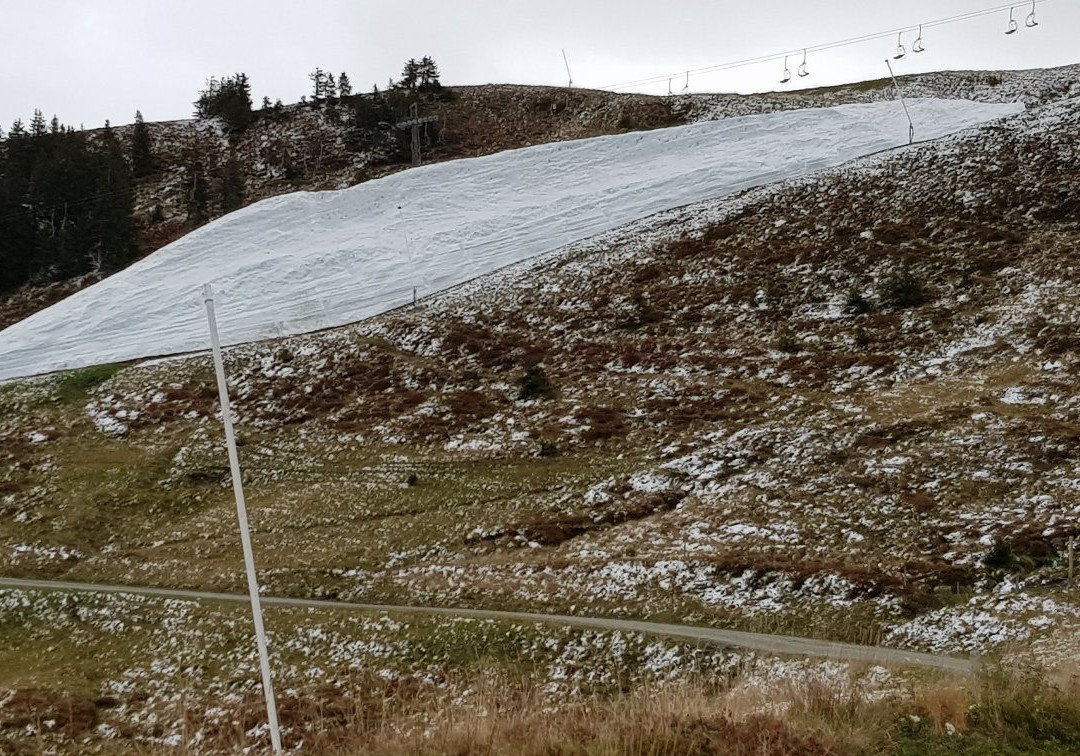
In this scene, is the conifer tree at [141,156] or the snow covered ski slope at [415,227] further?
the conifer tree at [141,156]

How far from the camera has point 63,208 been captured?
259ft

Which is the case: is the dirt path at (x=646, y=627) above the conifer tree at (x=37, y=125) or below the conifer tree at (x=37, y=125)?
below

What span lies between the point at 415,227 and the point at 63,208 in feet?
130

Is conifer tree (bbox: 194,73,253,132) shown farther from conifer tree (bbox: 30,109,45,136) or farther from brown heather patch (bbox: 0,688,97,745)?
Answer: brown heather patch (bbox: 0,688,97,745)

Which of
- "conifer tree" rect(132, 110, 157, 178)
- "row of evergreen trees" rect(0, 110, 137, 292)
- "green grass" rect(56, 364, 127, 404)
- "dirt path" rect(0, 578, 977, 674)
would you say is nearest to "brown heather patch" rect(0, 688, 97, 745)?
"dirt path" rect(0, 578, 977, 674)

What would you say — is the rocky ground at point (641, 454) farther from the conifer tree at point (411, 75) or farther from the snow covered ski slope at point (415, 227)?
the conifer tree at point (411, 75)

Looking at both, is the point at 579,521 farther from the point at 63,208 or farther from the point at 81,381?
the point at 63,208

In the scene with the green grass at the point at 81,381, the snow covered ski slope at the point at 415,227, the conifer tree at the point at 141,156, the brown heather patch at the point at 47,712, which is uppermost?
the conifer tree at the point at 141,156

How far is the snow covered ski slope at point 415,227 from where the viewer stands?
2247 inches

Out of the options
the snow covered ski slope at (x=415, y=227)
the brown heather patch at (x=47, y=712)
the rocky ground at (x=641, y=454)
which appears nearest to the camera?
the brown heather patch at (x=47, y=712)

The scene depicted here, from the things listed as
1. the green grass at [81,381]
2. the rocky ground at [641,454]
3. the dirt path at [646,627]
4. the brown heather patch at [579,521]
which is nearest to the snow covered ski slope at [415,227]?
the green grass at [81,381]

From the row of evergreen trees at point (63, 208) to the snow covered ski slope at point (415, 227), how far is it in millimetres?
10053

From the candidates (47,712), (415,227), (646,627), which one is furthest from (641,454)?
(415,227)

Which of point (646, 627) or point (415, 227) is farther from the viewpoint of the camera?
point (415, 227)
